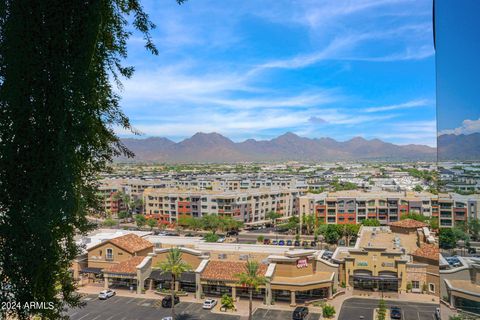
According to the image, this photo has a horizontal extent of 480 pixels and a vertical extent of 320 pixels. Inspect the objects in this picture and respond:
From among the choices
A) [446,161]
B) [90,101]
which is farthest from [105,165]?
[446,161]

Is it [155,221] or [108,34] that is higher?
[108,34]

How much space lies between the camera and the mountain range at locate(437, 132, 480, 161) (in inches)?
66.7

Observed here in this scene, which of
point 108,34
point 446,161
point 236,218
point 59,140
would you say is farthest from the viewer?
point 236,218

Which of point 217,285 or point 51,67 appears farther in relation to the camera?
point 217,285

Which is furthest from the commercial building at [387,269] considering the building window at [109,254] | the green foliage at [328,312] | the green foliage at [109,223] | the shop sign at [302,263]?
the green foliage at [109,223]

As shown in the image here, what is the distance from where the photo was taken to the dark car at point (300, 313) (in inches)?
558

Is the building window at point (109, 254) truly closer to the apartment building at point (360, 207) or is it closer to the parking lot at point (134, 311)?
the parking lot at point (134, 311)

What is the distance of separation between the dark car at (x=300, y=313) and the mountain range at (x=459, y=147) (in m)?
13.4

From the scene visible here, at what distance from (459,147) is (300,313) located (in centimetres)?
1377

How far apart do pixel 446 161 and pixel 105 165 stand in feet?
7.84

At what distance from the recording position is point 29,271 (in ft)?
8.27

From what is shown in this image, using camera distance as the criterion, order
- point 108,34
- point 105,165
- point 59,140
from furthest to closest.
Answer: point 105,165, point 108,34, point 59,140

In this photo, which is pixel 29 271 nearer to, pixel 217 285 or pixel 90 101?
pixel 90 101

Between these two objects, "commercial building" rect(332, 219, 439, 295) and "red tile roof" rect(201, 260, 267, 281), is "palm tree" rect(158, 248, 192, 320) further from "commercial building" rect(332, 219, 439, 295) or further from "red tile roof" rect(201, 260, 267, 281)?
"commercial building" rect(332, 219, 439, 295)
